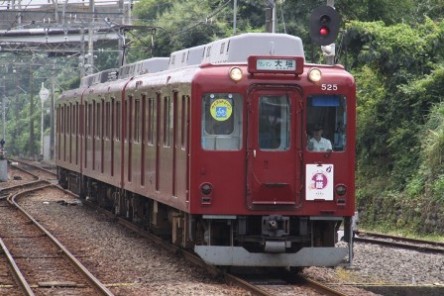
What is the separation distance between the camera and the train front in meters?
14.5

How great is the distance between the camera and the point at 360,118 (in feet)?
96.4

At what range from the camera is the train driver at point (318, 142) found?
14734 millimetres

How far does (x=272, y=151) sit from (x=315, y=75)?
1.07 meters

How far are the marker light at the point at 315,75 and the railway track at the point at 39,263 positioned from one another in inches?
139

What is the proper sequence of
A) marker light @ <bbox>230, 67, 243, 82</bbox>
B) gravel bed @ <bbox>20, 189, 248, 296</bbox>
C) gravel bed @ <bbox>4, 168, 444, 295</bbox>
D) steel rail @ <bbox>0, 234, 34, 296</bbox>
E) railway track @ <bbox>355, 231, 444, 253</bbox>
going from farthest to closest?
railway track @ <bbox>355, 231, 444, 253</bbox>, marker light @ <bbox>230, 67, 243, 82</bbox>, gravel bed @ <bbox>4, 168, 444, 295</bbox>, gravel bed @ <bbox>20, 189, 248, 296</bbox>, steel rail @ <bbox>0, 234, 34, 296</bbox>

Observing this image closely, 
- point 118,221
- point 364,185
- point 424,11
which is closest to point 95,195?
point 118,221

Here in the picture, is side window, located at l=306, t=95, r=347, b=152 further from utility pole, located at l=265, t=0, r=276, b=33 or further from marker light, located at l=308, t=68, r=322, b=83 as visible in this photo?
utility pole, located at l=265, t=0, r=276, b=33

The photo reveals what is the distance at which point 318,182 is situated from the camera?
48.2ft

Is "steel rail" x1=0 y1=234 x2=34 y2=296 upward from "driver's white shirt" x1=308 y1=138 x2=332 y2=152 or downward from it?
downward

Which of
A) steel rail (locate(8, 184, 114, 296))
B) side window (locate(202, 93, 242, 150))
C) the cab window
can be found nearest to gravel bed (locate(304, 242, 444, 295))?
the cab window

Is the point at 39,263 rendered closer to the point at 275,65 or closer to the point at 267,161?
the point at 267,161

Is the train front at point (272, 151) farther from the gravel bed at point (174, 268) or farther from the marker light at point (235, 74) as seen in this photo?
the gravel bed at point (174, 268)

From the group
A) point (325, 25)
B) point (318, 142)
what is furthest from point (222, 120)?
point (325, 25)

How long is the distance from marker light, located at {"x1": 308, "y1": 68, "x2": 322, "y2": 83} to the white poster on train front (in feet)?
3.43
